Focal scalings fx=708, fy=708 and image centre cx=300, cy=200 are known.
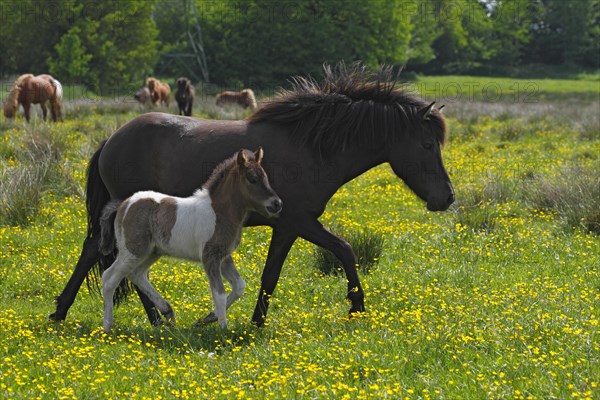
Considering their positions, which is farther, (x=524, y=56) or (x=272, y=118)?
(x=524, y=56)

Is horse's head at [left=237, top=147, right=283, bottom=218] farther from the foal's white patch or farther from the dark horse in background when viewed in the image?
the dark horse in background

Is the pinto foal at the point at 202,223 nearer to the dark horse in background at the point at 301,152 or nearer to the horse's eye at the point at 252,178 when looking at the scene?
the horse's eye at the point at 252,178

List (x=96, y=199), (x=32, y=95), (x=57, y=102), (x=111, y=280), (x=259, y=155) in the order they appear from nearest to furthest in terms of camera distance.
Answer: (x=259, y=155), (x=111, y=280), (x=96, y=199), (x=32, y=95), (x=57, y=102)

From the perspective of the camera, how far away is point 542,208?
34.6ft

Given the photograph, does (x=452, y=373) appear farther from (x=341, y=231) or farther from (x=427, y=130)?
(x=341, y=231)

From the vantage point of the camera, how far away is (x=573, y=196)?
10055 mm

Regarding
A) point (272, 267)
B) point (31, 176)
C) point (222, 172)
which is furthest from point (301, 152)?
point (31, 176)

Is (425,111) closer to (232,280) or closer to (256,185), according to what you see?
(256,185)

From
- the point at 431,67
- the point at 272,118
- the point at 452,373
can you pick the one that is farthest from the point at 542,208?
the point at 431,67

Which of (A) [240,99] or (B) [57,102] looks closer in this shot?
(B) [57,102]

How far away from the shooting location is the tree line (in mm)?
43719

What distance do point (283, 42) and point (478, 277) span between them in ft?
154

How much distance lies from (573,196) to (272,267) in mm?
5587

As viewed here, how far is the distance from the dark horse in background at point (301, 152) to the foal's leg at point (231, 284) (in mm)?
311
